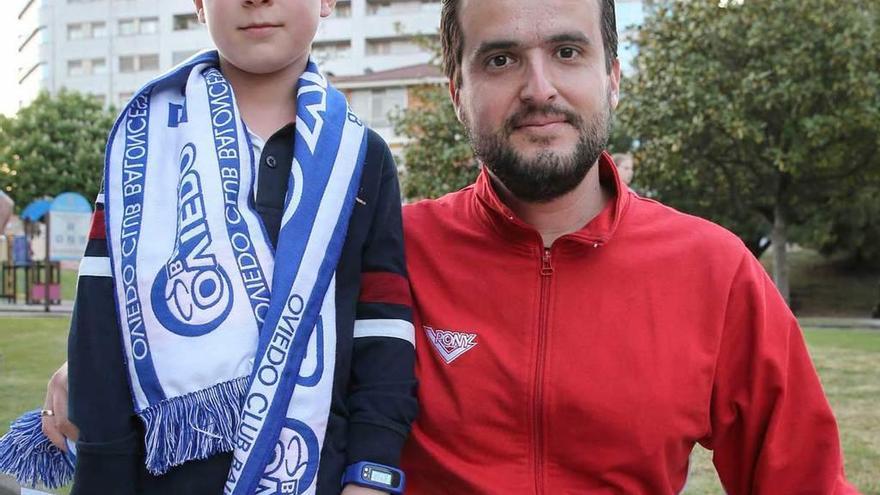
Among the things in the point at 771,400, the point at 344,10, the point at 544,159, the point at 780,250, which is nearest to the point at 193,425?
the point at 544,159

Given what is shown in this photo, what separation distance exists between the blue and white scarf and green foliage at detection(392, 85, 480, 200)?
14.9 m

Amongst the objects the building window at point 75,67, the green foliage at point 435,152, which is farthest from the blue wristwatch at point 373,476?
the building window at point 75,67

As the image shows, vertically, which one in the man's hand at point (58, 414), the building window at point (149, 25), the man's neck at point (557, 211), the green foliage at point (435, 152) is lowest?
the man's hand at point (58, 414)

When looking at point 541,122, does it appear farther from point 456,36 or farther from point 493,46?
point 456,36

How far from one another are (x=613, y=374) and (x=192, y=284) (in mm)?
897

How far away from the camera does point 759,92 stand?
1644 centimetres

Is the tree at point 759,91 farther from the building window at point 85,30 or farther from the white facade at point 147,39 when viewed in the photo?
the building window at point 85,30

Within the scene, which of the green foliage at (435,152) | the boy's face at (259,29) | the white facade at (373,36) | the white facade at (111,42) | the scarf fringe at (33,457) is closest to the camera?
the boy's face at (259,29)

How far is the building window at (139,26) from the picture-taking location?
5688 centimetres

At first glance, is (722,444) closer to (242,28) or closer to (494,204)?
(494,204)

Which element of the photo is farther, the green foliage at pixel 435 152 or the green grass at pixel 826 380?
the green foliage at pixel 435 152

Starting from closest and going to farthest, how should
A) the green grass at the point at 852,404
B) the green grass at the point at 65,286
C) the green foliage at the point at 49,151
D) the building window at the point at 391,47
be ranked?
the green grass at the point at 852,404
the green grass at the point at 65,286
the green foliage at the point at 49,151
the building window at the point at 391,47

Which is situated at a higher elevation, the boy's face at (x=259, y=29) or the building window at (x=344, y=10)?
the building window at (x=344, y=10)

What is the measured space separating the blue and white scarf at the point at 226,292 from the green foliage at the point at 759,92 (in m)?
15.1
